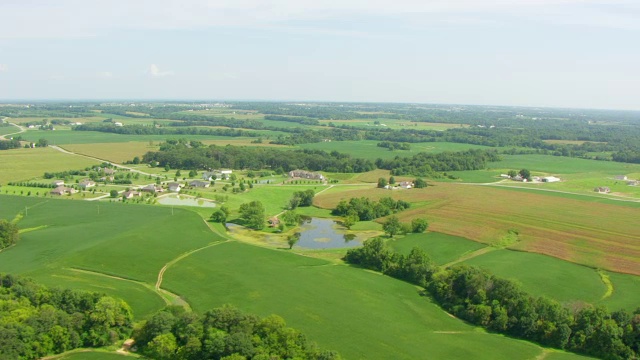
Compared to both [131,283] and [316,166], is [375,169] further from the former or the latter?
[131,283]

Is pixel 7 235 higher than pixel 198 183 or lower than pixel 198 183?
higher

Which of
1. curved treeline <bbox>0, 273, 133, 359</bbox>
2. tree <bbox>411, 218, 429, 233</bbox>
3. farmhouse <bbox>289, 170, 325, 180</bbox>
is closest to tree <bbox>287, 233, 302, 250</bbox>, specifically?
tree <bbox>411, 218, 429, 233</bbox>

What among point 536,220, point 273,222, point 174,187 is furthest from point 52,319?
point 536,220

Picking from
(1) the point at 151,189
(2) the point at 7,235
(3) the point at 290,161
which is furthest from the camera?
(3) the point at 290,161

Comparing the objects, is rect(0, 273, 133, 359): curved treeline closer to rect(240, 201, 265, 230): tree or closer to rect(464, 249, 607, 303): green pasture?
rect(240, 201, 265, 230): tree

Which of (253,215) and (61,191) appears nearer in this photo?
(253,215)

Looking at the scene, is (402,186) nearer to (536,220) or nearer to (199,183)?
(536,220)

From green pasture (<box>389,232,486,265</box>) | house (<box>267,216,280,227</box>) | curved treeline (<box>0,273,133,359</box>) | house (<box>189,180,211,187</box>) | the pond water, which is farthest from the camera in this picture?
house (<box>189,180,211,187</box>)

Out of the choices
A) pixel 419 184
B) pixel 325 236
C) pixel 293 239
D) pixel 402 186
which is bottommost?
pixel 325 236

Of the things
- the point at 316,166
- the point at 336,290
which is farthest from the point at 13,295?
the point at 316,166
